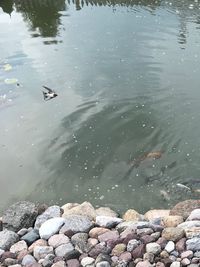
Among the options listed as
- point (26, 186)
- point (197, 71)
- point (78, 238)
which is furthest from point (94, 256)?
point (197, 71)

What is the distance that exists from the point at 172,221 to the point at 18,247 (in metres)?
1.86

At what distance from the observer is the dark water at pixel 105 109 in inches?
263

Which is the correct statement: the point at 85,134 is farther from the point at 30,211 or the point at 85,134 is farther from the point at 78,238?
the point at 78,238

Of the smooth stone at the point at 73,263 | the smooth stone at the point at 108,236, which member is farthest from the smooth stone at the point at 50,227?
the smooth stone at the point at 73,263

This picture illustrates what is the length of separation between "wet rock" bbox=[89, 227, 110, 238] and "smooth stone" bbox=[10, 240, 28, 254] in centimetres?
81

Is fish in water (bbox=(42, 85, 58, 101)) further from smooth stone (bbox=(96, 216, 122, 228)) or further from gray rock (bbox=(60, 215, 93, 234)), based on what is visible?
smooth stone (bbox=(96, 216, 122, 228))

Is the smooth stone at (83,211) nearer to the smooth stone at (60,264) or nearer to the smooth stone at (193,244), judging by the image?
the smooth stone at (60,264)

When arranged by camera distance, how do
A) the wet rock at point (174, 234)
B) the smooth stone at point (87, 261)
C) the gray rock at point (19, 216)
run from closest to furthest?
the smooth stone at point (87, 261) < the wet rock at point (174, 234) < the gray rock at point (19, 216)

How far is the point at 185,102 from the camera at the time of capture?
26.9 ft

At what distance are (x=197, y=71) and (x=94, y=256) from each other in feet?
17.8

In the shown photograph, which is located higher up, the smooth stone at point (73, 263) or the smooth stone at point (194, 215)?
the smooth stone at point (194, 215)

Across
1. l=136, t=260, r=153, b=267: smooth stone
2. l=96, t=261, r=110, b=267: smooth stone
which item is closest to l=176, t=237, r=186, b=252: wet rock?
l=136, t=260, r=153, b=267: smooth stone

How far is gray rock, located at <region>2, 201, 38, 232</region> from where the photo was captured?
5.87 metres

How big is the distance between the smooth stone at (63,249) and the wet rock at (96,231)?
333 millimetres
